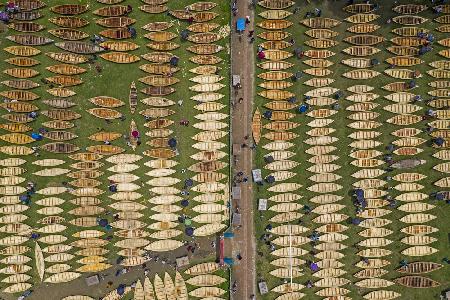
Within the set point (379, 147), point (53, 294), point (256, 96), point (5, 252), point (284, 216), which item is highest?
point (256, 96)

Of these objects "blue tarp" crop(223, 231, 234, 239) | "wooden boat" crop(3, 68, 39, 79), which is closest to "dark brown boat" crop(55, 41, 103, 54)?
"wooden boat" crop(3, 68, 39, 79)

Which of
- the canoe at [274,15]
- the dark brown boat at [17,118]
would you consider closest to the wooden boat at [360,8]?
the canoe at [274,15]

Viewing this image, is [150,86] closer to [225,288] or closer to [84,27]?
[84,27]

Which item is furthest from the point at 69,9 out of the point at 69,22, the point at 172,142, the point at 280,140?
the point at 280,140

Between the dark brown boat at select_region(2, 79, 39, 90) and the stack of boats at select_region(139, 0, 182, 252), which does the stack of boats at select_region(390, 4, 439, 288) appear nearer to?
the stack of boats at select_region(139, 0, 182, 252)

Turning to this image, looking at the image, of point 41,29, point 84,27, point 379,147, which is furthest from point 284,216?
point 41,29

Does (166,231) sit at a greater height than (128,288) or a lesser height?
greater
